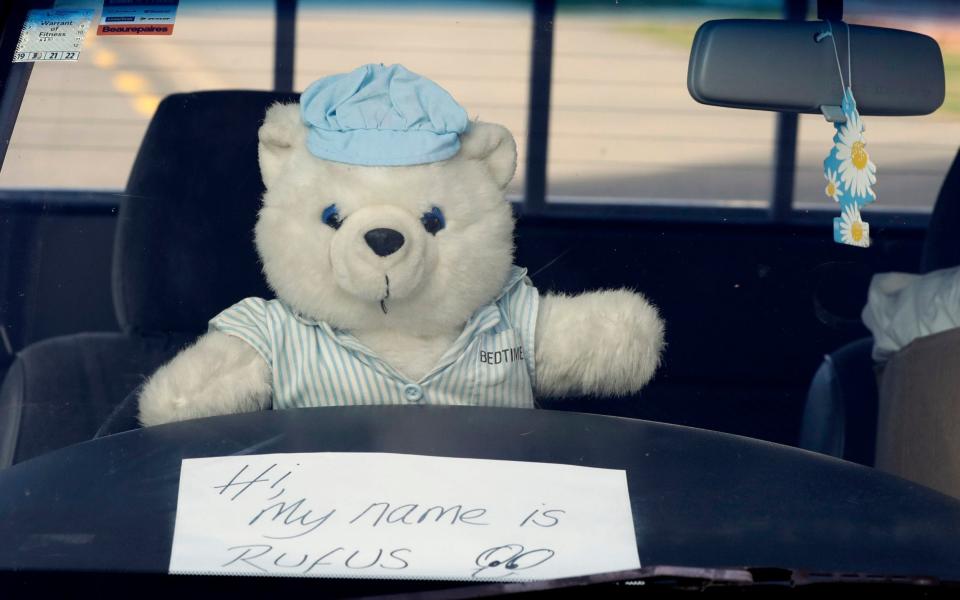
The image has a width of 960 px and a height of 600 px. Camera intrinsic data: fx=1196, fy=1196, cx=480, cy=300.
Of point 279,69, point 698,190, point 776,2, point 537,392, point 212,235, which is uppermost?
point 776,2

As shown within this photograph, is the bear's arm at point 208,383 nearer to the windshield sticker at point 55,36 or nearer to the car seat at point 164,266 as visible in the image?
the car seat at point 164,266

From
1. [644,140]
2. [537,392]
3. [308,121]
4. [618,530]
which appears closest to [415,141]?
[308,121]

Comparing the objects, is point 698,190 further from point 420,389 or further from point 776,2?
point 420,389

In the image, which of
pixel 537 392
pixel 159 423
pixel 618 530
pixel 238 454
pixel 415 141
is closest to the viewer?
pixel 618 530

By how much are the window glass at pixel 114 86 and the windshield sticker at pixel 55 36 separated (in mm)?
11

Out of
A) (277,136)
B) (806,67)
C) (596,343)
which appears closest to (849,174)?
(806,67)

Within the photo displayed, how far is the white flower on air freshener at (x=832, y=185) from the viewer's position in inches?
57.6

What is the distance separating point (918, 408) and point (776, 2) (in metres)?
0.53

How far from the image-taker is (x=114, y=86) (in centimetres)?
149

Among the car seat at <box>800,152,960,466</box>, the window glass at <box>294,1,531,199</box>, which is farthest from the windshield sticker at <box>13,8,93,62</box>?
the car seat at <box>800,152,960,466</box>

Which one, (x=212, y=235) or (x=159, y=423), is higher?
(x=212, y=235)

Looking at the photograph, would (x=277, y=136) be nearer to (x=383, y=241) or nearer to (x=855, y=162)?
(x=383, y=241)

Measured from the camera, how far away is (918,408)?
1.48m

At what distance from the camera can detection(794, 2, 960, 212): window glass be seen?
1.46 metres
